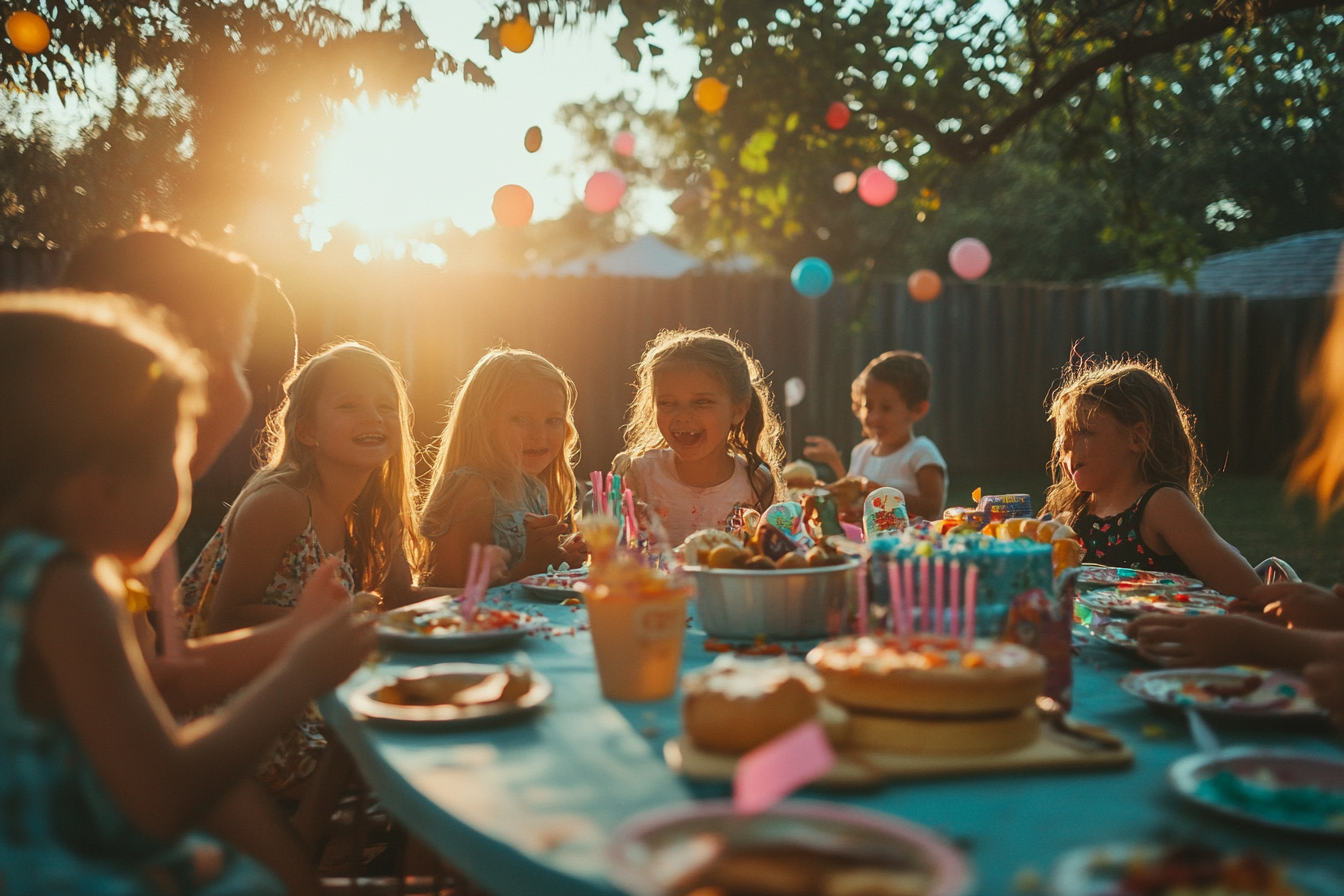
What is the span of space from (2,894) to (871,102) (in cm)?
758

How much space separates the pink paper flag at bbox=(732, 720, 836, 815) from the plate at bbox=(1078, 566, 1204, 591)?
2049mm

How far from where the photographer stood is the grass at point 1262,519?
829cm

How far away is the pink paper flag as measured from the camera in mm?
1024

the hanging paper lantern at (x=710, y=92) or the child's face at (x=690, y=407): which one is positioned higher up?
the hanging paper lantern at (x=710, y=92)

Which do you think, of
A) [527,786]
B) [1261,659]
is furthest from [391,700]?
[1261,659]

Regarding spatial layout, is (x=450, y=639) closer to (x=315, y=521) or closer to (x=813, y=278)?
(x=315, y=521)

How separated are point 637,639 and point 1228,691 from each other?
36.9 inches

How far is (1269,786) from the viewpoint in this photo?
1211mm

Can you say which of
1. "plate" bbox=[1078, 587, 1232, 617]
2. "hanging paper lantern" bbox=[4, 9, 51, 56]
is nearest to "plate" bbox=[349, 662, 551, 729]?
"plate" bbox=[1078, 587, 1232, 617]

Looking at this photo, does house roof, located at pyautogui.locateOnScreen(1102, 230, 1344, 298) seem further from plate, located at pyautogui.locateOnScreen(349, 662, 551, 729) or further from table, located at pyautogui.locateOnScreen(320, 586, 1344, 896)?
plate, located at pyautogui.locateOnScreen(349, 662, 551, 729)

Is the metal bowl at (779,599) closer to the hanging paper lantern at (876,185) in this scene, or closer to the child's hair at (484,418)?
the child's hair at (484,418)

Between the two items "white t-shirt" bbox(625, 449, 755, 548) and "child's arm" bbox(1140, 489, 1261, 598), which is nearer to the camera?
"child's arm" bbox(1140, 489, 1261, 598)

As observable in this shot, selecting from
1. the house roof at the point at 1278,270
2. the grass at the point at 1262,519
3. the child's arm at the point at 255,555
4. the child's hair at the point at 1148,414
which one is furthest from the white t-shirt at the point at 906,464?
the house roof at the point at 1278,270

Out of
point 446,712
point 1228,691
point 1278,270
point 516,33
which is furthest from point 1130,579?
point 1278,270
